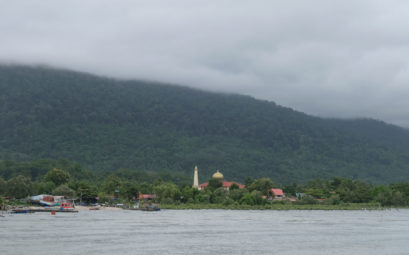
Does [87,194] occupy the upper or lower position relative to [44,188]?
lower

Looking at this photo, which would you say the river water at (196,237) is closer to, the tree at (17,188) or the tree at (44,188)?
the tree at (17,188)

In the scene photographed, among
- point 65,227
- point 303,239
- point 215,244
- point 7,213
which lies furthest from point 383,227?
point 7,213

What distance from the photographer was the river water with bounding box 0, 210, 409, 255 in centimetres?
6159

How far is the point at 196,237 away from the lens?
7250 centimetres

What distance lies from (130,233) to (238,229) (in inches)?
648

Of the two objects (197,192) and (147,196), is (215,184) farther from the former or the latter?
(147,196)

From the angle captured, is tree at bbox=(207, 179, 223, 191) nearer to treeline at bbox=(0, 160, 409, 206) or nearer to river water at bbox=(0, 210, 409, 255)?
treeline at bbox=(0, 160, 409, 206)

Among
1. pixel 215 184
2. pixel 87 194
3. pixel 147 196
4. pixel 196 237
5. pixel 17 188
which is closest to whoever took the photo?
pixel 196 237

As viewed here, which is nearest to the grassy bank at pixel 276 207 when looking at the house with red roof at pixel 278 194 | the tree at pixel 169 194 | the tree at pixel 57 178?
the tree at pixel 169 194

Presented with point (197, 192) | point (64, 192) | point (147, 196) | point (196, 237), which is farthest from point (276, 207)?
point (196, 237)

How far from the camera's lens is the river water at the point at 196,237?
61.6m

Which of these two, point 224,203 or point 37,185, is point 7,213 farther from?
point 224,203

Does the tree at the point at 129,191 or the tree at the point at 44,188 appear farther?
the tree at the point at 129,191

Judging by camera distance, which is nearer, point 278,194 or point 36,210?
point 36,210
